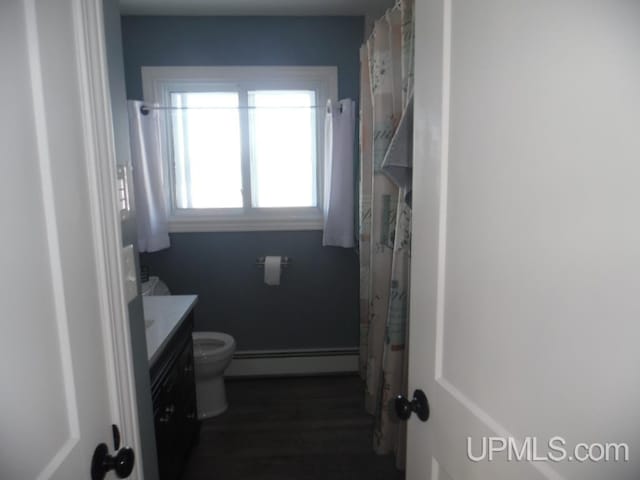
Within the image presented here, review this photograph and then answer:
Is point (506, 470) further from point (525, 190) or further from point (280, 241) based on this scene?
point (280, 241)

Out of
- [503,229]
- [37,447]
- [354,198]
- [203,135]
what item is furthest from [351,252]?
[37,447]

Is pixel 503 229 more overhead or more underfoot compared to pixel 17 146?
Result: more underfoot

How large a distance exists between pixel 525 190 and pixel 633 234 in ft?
0.55

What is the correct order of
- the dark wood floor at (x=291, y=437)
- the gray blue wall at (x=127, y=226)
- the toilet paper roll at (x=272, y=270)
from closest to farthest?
the gray blue wall at (x=127, y=226)
the dark wood floor at (x=291, y=437)
the toilet paper roll at (x=272, y=270)

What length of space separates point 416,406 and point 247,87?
2.39 meters

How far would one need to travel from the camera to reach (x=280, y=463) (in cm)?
198

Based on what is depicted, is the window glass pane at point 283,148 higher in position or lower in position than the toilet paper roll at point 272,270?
higher

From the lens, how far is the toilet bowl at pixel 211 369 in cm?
226

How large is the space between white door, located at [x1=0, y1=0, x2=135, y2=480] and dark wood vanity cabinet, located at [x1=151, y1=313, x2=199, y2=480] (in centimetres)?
76

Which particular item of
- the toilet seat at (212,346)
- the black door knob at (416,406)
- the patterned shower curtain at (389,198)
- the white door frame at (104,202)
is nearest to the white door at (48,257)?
the white door frame at (104,202)

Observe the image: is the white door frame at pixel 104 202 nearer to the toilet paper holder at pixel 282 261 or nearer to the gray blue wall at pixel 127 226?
the gray blue wall at pixel 127 226

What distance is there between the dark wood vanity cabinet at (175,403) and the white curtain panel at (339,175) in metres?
1.14

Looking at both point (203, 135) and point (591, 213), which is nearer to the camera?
point (591, 213)

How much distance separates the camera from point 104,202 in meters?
0.76
